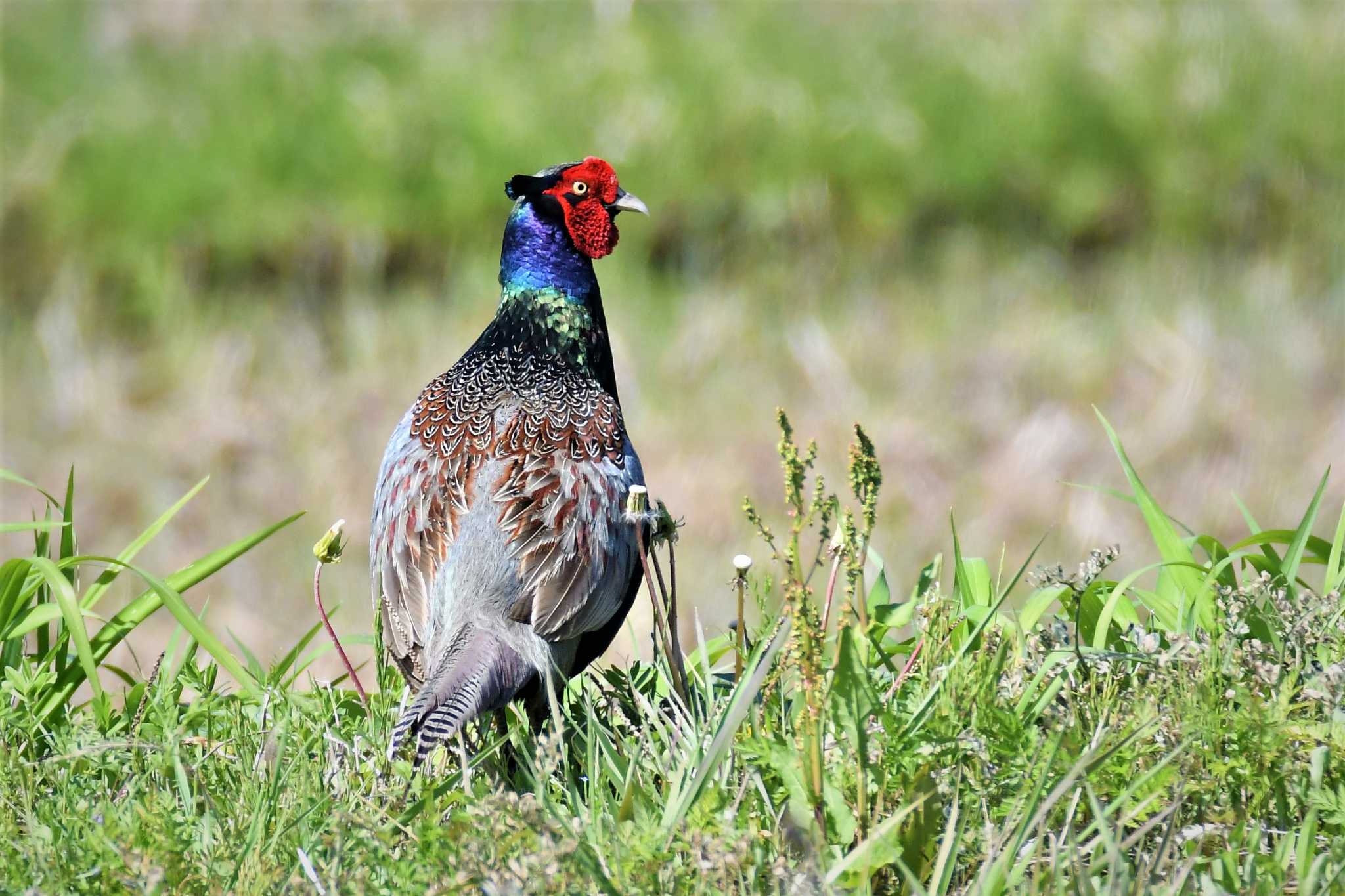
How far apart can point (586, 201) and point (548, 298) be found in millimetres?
210

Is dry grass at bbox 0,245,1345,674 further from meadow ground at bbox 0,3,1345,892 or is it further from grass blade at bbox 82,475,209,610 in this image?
grass blade at bbox 82,475,209,610

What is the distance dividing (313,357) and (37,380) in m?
1.21

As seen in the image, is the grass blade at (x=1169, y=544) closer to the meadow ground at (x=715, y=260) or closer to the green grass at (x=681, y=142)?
the meadow ground at (x=715, y=260)

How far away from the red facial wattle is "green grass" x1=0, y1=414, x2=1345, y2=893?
94 cm

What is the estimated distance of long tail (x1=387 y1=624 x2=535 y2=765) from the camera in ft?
7.89

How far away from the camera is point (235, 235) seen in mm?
7336

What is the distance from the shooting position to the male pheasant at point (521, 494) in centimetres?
273

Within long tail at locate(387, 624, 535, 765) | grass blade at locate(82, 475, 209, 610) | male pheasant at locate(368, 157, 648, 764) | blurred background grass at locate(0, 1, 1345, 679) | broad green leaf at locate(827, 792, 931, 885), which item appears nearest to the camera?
broad green leaf at locate(827, 792, 931, 885)

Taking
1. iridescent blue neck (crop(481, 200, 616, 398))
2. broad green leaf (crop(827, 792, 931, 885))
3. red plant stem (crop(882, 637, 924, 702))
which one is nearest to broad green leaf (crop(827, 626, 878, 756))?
broad green leaf (crop(827, 792, 931, 885))

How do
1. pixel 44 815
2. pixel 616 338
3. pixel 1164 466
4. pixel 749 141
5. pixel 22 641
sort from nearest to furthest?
pixel 44 815, pixel 22 641, pixel 1164 466, pixel 616 338, pixel 749 141

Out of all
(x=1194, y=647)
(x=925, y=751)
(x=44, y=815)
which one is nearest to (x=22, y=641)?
(x=44, y=815)

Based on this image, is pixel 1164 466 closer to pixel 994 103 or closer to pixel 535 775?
pixel 994 103

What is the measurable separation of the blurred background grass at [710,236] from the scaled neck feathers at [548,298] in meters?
2.96

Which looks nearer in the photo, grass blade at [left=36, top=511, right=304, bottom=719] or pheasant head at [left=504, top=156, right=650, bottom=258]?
grass blade at [left=36, top=511, right=304, bottom=719]
